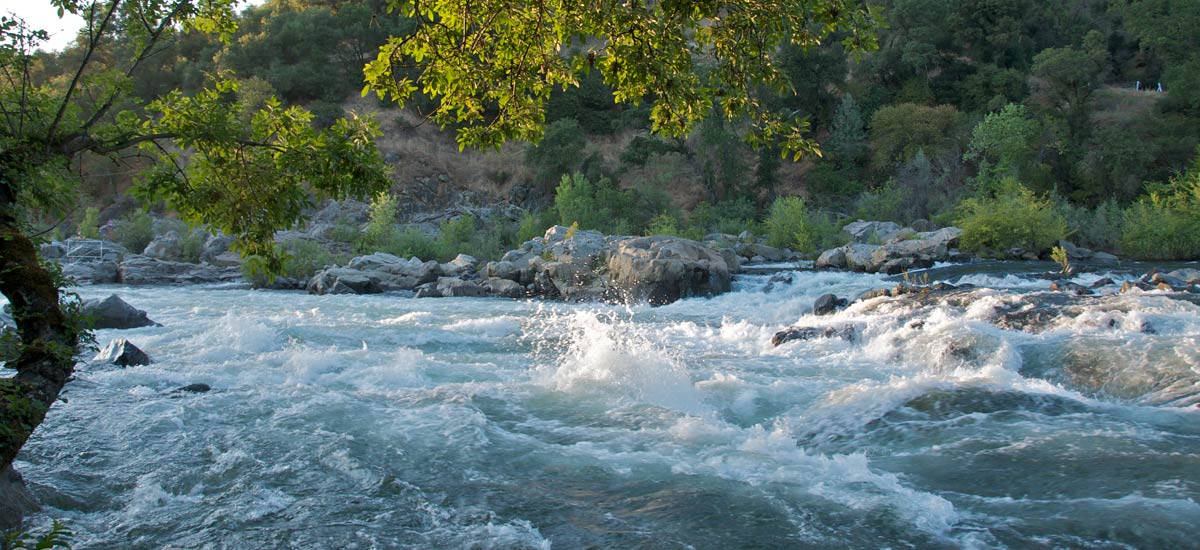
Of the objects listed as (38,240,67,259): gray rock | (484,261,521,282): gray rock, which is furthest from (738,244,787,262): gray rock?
(38,240,67,259): gray rock

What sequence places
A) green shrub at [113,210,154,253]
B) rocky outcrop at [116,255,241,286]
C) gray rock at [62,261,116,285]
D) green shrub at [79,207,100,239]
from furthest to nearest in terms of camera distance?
green shrub at [113,210,154,253] → green shrub at [79,207,100,239] → rocky outcrop at [116,255,241,286] → gray rock at [62,261,116,285]

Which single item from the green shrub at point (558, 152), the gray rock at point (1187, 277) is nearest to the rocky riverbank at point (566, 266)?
the gray rock at point (1187, 277)

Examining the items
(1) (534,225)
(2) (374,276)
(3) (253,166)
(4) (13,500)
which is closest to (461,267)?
(2) (374,276)

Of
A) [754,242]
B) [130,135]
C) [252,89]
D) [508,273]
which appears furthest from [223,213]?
[252,89]

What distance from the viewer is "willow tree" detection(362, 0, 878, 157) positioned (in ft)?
15.5

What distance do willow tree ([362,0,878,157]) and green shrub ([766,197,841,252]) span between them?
22349mm

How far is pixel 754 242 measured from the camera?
28953 millimetres

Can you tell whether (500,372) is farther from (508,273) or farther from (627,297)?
(508,273)

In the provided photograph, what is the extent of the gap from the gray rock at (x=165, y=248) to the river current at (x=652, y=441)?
17551 mm

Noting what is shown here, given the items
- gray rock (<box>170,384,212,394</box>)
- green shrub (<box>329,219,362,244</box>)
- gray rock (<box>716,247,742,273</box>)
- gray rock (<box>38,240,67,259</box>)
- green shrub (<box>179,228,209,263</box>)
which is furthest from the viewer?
green shrub (<box>329,219,362,244</box>)

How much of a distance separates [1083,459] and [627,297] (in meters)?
13.1

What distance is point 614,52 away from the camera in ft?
15.9

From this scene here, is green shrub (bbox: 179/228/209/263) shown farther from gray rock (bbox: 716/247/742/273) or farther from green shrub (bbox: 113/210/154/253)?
gray rock (bbox: 716/247/742/273)

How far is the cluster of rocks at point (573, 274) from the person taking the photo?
19.2 metres
